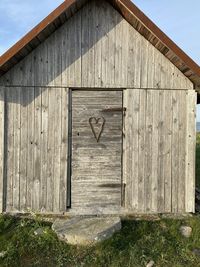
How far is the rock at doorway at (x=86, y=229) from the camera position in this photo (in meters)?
6.07

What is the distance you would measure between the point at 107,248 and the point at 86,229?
2.00 ft

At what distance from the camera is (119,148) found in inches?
292

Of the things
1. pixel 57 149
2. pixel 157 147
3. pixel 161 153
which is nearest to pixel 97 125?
pixel 57 149

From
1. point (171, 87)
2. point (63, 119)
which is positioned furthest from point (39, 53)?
point (171, 87)

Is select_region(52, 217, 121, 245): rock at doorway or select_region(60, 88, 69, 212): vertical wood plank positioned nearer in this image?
select_region(52, 217, 121, 245): rock at doorway

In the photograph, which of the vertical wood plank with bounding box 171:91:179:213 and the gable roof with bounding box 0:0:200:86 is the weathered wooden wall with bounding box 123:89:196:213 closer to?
the vertical wood plank with bounding box 171:91:179:213

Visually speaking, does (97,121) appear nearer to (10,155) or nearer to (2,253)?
(10,155)

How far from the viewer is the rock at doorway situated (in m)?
6.07

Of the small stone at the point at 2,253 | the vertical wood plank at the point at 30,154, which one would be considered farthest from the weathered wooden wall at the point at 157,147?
the small stone at the point at 2,253

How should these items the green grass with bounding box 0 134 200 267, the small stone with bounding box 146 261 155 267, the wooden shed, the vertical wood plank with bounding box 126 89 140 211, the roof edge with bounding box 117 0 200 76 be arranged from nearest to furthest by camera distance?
1. the small stone with bounding box 146 261 155 267
2. the green grass with bounding box 0 134 200 267
3. the roof edge with bounding box 117 0 200 76
4. the wooden shed
5. the vertical wood plank with bounding box 126 89 140 211

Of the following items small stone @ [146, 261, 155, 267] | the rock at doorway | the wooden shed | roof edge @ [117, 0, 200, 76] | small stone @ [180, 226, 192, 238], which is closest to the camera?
small stone @ [146, 261, 155, 267]

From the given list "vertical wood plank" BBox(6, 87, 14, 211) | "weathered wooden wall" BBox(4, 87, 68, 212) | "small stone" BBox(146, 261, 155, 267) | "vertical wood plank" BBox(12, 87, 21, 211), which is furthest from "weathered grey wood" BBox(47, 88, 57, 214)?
"small stone" BBox(146, 261, 155, 267)

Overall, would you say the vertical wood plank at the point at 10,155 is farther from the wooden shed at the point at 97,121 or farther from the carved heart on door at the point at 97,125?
the carved heart on door at the point at 97,125

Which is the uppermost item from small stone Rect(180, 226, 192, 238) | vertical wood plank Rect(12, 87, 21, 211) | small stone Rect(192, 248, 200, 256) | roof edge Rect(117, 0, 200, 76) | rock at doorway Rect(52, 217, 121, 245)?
roof edge Rect(117, 0, 200, 76)
